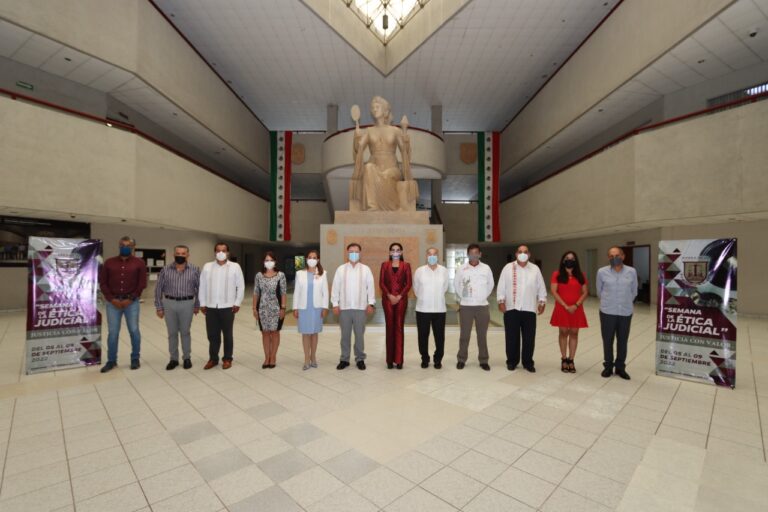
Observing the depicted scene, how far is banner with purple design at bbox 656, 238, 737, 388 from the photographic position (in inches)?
152


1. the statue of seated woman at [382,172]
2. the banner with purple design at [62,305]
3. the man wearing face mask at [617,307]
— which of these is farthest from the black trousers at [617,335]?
the banner with purple design at [62,305]

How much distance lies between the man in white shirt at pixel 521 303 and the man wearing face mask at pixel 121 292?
14.9 feet

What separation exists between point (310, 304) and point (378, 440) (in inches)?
86.5

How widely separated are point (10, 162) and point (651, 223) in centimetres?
1520

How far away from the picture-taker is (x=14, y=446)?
102 inches

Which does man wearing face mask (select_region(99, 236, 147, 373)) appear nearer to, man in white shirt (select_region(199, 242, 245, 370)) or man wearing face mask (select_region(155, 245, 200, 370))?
man wearing face mask (select_region(155, 245, 200, 370))

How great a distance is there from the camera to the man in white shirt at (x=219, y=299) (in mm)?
4512

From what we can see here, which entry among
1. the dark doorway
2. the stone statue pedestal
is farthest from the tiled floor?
the dark doorway

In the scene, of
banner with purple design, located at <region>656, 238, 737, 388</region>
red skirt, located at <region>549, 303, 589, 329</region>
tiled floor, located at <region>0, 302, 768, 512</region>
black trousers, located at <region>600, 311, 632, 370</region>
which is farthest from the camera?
red skirt, located at <region>549, 303, 589, 329</region>

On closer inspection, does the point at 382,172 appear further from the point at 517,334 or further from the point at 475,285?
the point at 517,334

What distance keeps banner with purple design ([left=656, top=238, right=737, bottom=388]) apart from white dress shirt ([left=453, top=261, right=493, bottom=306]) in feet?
6.53

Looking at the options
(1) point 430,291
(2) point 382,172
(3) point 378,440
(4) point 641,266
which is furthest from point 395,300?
(4) point 641,266

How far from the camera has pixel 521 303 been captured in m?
4.42

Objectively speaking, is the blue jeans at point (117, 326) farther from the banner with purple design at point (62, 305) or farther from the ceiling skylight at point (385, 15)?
the ceiling skylight at point (385, 15)
